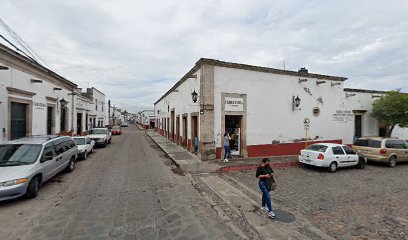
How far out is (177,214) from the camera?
16.4 ft

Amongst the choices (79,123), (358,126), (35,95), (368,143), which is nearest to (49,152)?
(35,95)

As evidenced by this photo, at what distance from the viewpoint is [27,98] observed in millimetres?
12195

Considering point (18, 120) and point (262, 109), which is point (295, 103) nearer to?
point (262, 109)

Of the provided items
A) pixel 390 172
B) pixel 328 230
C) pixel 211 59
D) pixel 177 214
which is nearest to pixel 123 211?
pixel 177 214

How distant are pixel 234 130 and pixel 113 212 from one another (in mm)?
8888

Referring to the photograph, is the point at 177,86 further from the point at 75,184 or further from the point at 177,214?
the point at 177,214

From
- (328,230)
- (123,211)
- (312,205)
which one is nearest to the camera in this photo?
(328,230)

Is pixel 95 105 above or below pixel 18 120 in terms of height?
above

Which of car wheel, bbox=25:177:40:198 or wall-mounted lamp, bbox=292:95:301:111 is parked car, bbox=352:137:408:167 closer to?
wall-mounted lamp, bbox=292:95:301:111

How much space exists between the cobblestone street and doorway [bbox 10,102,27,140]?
11.6 meters

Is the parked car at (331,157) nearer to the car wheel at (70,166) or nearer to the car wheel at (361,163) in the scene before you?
the car wheel at (361,163)

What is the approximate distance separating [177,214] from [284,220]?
8.27ft

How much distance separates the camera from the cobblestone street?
15.1 ft

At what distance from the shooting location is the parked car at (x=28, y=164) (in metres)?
5.38
